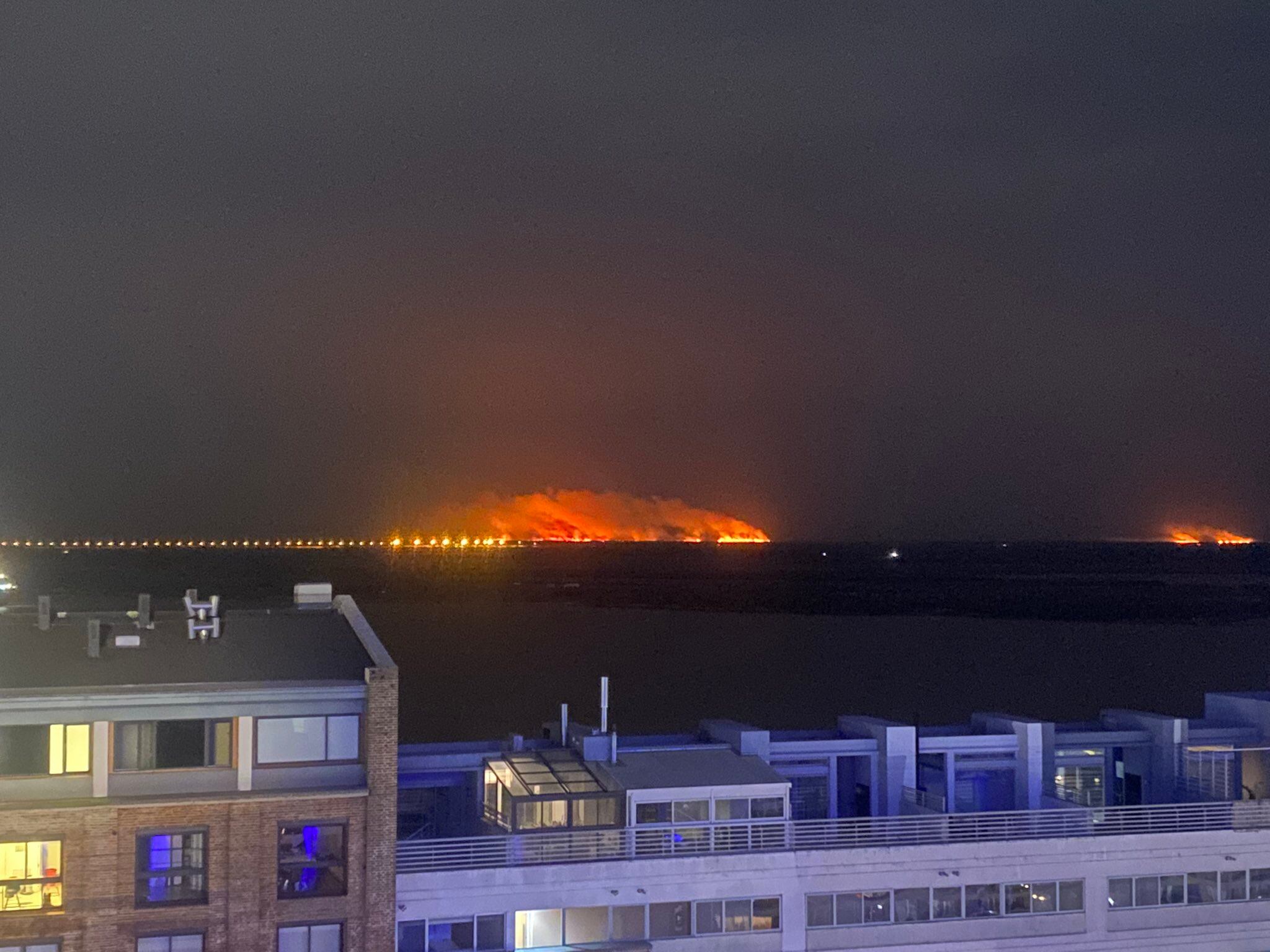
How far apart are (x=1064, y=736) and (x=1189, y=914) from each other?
8.44 m

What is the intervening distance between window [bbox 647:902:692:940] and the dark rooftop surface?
8.52 meters

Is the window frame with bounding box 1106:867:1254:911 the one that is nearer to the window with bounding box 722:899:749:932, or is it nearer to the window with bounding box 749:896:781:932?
the window with bounding box 749:896:781:932

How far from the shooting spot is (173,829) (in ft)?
86.4

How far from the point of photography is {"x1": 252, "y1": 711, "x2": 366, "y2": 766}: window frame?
2772 cm

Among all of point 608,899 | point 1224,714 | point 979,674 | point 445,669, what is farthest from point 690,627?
point 608,899

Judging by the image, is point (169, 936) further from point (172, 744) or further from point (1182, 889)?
point (1182, 889)

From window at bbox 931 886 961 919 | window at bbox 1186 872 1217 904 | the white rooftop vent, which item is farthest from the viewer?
the white rooftop vent

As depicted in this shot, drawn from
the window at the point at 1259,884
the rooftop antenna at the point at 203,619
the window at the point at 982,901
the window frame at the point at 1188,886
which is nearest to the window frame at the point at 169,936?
the rooftop antenna at the point at 203,619

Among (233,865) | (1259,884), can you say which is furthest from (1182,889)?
(233,865)

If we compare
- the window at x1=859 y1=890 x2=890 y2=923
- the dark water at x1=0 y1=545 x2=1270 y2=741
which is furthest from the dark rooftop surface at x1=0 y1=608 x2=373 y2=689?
the dark water at x1=0 y1=545 x2=1270 y2=741

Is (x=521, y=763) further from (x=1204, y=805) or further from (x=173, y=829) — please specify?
(x=1204, y=805)

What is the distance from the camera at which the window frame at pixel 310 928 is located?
26.8 m

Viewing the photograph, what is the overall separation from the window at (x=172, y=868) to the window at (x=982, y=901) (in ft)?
56.9

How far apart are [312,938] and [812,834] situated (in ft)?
41.1
